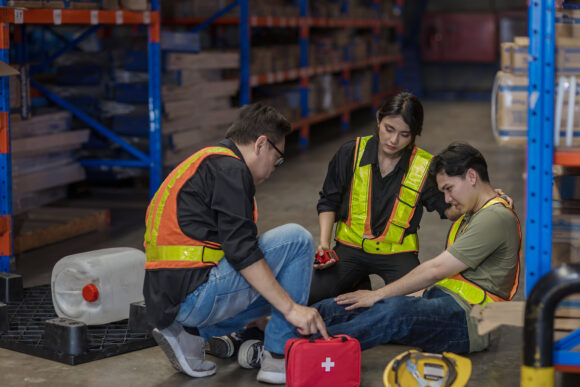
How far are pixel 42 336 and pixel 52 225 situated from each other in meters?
2.17

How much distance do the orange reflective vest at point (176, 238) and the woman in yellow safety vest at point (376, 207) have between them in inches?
40.3

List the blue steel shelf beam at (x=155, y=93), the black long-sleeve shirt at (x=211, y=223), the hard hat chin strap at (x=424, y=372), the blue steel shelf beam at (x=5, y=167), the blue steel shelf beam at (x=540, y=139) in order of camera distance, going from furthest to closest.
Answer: the blue steel shelf beam at (x=155, y=93) < the blue steel shelf beam at (x=5, y=167) < the black long-sleeve shirt at (x=211, y=223) < the hard hat chin strap at (x=424, y=372) < the blue steel shelf beam at (x=540, y=139)

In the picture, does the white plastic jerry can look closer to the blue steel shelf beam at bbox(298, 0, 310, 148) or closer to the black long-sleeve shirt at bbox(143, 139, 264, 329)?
the black long-sleeve shirt at bbox(143, 139, 264, 329)

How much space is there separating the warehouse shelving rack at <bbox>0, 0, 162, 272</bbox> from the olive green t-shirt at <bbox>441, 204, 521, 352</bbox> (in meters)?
2.81

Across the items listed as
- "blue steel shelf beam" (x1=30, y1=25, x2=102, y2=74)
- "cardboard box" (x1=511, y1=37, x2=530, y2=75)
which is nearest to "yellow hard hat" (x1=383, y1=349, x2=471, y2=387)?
"cardboard box" (x1=511, y1=37, x2=530, y2=75)

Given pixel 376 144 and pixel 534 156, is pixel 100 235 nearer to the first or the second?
pixel 376 144

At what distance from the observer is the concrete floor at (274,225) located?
12.1ft

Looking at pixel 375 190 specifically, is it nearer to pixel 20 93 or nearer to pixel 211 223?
pixel 211 223

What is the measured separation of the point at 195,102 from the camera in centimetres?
805

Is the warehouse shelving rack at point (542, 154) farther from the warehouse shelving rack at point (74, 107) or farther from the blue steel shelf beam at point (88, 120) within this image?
the blue steel shelf beam at point (88, 120)

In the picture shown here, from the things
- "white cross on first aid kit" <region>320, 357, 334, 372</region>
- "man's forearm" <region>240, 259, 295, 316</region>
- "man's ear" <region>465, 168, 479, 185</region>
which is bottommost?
"white cross on first aid kit" <region>320, 357, 334, 372</region>

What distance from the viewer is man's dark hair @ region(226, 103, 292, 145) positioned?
3.44 metres

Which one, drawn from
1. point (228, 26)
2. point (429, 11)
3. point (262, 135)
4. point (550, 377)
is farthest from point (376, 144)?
point (429, 11)

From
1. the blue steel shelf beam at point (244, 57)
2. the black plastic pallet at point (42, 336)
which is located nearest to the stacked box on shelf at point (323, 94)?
the blue steel shelf beam at point (244, 57)
